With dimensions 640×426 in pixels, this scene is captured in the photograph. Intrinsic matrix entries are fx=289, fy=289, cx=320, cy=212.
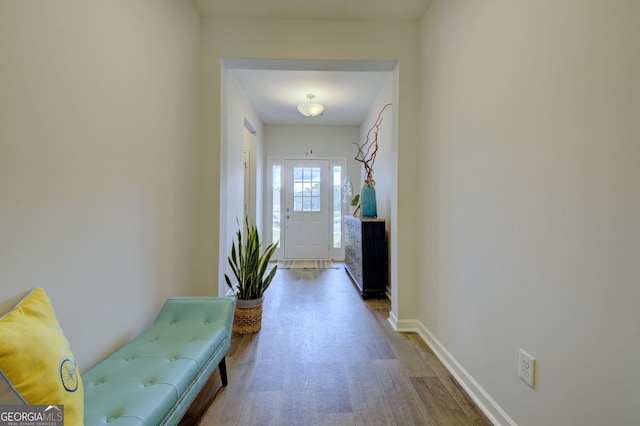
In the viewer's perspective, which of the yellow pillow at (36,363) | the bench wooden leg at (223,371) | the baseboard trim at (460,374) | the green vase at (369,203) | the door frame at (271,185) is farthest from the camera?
the door frame at (271,185)

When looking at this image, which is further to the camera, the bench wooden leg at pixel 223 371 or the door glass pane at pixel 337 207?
the door glass pane at pixel 337 207

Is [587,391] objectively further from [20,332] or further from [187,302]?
[187,302]

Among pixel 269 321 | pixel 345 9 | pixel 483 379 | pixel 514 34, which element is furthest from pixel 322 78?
pixel 483 379

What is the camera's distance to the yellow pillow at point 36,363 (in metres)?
0.81

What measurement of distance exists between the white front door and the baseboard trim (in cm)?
339

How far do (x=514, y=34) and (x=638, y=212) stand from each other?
982 mm

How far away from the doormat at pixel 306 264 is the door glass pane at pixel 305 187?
1047 mm

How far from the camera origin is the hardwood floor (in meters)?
1.51

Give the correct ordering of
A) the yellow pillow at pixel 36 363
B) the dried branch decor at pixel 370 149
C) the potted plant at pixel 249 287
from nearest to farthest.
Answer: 1. the yellow pillow at pixel 36 363
2. the potted plant at pixel 249 287
3. the dried branch decor at pixel 370 149

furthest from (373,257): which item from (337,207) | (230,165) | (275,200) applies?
(275,200)

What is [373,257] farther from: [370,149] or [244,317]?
[370,149]

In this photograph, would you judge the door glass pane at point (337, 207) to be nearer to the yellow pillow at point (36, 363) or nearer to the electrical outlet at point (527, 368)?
the electrical outlet at point (527, 368)
